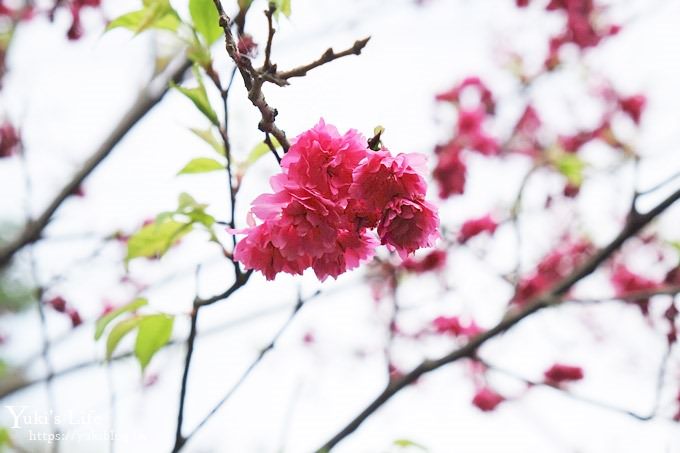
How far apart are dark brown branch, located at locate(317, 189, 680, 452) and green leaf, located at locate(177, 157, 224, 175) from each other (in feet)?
2.84

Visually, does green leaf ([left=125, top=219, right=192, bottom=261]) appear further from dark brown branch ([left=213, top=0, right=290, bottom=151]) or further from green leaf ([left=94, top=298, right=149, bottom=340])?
dark brown branch ([left=213, top=0, right=290, bottom=151])

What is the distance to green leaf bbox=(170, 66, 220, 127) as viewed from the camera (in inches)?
52.3

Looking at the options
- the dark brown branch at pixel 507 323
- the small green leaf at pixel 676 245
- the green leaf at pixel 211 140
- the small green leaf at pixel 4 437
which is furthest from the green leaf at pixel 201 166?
the small green leaf at pixel 676 245

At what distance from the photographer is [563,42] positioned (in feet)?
13.9

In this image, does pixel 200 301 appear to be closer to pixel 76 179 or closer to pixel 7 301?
pixel 76 179

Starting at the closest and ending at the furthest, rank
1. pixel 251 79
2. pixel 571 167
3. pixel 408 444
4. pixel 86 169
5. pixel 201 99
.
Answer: pixel 251 79
pixel 201 99
pixel 408 444
pixel 86 169
pixel 571 167

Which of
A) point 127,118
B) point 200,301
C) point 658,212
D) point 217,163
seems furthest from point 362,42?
point 127,118

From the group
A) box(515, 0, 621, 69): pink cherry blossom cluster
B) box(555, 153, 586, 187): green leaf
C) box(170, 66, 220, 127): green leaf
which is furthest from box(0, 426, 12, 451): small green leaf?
box(515, 0, 621, 69): pink cherry blossom cluster

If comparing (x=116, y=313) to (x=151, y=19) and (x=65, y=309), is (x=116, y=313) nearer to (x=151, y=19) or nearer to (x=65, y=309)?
(x=151, y=19)

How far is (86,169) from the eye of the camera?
100 inches

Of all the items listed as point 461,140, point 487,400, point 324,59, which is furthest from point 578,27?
point 324,59

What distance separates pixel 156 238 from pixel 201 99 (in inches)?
16.4

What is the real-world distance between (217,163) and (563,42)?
3487 mm

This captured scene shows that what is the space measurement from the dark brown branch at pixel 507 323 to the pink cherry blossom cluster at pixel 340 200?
84 cm
